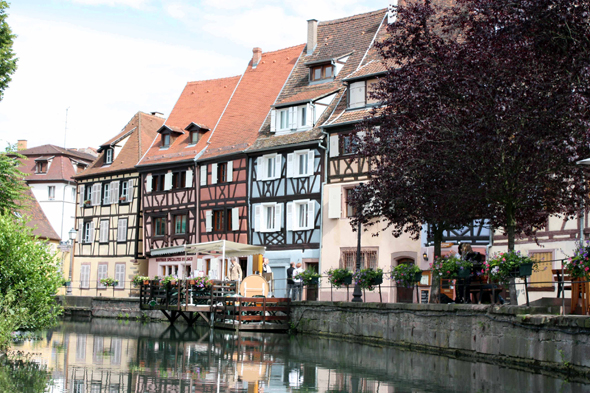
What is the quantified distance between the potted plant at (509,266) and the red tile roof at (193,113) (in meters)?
27.2

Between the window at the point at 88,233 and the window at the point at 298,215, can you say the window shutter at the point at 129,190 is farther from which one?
the window at the point at 298,215

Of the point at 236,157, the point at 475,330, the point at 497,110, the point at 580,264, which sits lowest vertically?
the point at 475,330

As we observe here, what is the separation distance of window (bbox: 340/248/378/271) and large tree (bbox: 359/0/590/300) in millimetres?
12850

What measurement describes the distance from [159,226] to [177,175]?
3186 millimetres

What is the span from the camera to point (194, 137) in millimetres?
44062

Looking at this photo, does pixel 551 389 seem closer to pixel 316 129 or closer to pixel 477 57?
pixel 477 57

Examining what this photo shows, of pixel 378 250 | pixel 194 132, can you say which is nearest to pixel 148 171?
pixel 194 132

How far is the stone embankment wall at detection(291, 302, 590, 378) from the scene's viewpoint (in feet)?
46.7

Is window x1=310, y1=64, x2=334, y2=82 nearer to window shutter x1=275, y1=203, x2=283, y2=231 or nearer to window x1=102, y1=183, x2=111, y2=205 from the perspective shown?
window shutter x1=275, y1=203, x2=283, y2=231

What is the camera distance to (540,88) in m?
16.4

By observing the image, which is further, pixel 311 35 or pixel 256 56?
pixel 256 56

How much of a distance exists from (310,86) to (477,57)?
859 inches

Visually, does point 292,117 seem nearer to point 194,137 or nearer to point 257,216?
point 257,216

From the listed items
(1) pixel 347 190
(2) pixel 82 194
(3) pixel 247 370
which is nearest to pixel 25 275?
(3) pixel 247 370
